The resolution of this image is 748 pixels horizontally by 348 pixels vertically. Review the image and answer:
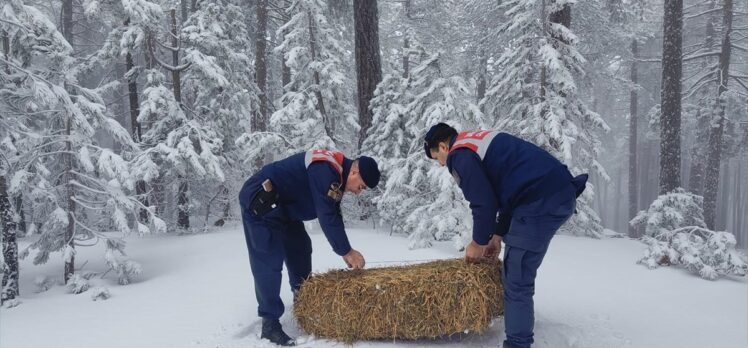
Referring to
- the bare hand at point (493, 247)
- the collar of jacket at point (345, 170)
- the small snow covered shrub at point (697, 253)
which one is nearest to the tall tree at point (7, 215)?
the collar of jacket at point (345, 170)

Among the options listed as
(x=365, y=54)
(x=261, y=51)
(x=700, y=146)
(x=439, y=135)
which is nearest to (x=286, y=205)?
(x=439, y=135)

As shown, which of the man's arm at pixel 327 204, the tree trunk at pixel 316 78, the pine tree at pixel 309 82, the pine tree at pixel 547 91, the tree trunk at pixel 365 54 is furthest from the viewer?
the tree trunk at pixel 316 78

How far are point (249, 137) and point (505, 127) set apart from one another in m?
5.89

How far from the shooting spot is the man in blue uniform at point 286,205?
13.3 ft

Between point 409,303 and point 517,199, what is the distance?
129 centimetres

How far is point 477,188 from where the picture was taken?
11.9 feet

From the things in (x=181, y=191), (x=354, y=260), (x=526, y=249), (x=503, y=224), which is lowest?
(x=354, y=260)

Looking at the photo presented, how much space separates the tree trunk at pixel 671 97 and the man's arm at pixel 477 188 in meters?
8.88

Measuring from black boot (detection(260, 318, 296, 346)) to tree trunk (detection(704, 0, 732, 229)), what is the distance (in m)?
17.7

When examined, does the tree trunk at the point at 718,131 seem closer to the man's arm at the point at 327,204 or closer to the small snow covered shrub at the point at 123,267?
Answer: the man's arm at the point at 327,204

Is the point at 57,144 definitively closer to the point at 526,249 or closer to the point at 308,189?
the point at 308,189

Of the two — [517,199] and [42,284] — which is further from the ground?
[517,199]

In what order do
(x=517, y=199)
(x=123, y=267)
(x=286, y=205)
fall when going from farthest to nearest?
(x=123, y=267) → (x=286, y=205) → (x=517, y=199)

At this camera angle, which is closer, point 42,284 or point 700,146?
point 42,284
